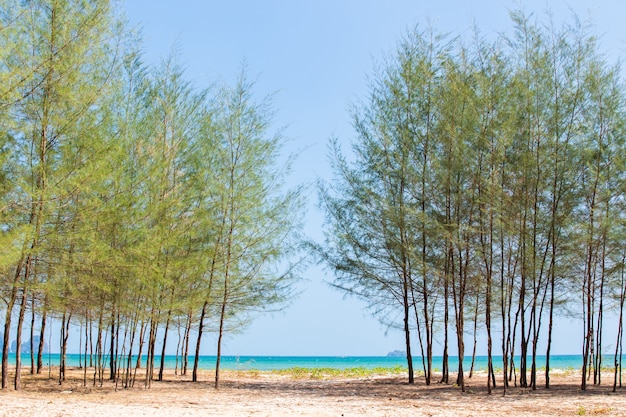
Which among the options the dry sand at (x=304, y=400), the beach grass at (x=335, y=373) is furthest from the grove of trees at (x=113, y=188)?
the beach grass at (x=335, y=373)

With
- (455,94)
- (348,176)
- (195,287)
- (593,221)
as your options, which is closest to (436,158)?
(455,94)

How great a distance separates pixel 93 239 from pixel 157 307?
77.4 inches

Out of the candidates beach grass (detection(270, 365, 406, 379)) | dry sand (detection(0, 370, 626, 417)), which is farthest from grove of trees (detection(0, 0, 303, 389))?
beach grass (detection(270, 365, 406, 379))

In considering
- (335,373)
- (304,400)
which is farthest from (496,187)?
(335,373)

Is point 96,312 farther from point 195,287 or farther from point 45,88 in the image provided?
point 45,88

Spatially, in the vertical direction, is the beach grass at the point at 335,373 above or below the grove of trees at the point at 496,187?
below

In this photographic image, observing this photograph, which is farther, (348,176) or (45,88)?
(348,176)

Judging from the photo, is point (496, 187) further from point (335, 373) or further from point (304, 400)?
point (335, 373)

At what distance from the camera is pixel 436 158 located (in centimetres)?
1167

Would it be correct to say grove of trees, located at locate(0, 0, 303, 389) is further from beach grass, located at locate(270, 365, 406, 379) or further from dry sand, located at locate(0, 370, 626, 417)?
beach grass, located at locate(270, 365, 406, 379)

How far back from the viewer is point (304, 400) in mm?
9547

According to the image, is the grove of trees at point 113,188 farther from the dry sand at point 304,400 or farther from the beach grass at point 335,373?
the beach grass at point 335,373

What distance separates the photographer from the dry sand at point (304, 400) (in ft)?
25.0

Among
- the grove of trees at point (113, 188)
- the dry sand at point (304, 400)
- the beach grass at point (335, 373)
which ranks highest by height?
the grove of trees at point (113, 188)
